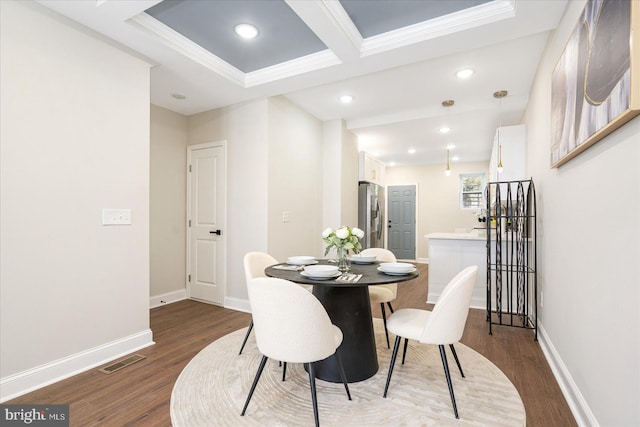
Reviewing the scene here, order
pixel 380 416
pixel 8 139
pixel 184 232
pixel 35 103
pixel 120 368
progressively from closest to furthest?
pixel 380 416, pixel 8 139, pixel 35 103, pixel 120 368, pixel 184 232

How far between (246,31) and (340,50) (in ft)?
2.68

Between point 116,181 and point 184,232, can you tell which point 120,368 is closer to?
point 116,181

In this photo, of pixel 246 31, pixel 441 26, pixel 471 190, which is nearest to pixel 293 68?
pixel 246 31

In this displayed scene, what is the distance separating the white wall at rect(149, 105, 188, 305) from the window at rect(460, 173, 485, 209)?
21.3ft

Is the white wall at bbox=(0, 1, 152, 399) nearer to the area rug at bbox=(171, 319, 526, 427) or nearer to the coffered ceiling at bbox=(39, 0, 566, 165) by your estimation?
the coffered ceiling at bbox=(39, 0, 566, 165)

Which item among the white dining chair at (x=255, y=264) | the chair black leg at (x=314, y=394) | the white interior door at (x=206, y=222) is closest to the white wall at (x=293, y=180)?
the white interior door at (x=206, y=222)

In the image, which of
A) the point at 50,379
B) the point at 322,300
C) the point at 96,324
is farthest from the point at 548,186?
the point at 50,379

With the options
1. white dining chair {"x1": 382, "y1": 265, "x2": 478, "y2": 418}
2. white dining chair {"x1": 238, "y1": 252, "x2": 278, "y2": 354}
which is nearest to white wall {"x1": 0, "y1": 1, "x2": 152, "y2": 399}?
white dining chair {"x1": 238, "y1": 252, "x2": 278, "y2": 354}

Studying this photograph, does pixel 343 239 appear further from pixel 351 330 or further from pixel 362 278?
pixel 351 330

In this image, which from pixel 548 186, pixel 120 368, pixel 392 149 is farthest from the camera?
pixel 392 149

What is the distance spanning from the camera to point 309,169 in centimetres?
456

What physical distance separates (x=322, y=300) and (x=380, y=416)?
2.52ft

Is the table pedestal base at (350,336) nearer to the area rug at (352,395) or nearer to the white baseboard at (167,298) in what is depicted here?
the area rug at (352,395)

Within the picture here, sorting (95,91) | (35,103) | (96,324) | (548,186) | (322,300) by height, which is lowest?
(96,324)
